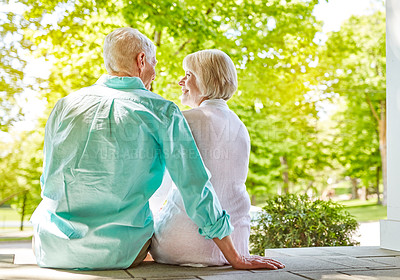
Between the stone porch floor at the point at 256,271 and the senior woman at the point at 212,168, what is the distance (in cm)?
8

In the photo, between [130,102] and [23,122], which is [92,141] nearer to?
[130,102]

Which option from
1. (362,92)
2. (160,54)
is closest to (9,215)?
(160,54)

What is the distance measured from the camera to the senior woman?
2.01 metres

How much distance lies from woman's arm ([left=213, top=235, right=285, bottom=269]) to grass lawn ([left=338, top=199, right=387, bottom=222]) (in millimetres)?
14963

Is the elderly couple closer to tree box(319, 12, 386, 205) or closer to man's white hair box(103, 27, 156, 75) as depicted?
man's white hair box(103, 27, 156, 75)

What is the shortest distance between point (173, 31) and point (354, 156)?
1131 centimetres

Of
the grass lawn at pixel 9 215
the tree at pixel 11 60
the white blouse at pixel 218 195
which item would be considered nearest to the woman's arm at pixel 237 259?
the white blouse at pixel 218 195

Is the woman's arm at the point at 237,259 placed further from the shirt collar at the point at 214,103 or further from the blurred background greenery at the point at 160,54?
the blurred background greenery at the point at 160,54

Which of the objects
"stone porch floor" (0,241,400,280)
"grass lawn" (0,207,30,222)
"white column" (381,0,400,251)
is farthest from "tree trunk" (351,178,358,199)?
"stone porch floor" (0,241,400,280)

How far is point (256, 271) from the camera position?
6.40 ft

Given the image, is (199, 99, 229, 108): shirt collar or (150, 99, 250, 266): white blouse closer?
(150, 99, 250, 266): white blouse

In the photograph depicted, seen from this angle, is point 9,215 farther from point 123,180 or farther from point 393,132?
point 123,180

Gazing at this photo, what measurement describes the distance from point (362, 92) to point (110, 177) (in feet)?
49.6

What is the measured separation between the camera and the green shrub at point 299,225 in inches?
179
